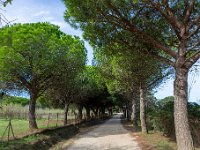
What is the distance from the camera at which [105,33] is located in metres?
14.0

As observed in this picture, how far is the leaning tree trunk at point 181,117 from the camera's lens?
11.7 metres

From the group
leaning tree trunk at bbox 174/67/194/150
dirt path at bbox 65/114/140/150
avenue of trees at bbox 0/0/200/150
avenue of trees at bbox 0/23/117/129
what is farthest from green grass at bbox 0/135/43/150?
leaning tree trunk at bbox 174/67/194/150

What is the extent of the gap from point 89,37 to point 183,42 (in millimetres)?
3978

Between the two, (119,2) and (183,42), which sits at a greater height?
(119,2)

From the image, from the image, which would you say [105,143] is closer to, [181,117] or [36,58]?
[36,58]

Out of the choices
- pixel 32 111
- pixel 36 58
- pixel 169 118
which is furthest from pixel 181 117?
pixel 32 111

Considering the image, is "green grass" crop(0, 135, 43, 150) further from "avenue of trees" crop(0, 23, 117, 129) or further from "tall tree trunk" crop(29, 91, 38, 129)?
"tall tree trunk" crop(29, 91, 38, 129)

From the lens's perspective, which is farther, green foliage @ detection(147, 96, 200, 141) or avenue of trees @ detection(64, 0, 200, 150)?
green foliage @ detection(147, 96, 200, 141)

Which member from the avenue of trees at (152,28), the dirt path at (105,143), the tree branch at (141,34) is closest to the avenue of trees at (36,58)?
the dirt path at (105,143)

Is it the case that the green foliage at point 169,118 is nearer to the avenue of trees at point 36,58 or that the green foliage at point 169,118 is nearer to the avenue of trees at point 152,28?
the avenue of trees at point 152,28

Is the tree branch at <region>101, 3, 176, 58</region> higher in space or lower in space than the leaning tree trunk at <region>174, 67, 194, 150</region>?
higher

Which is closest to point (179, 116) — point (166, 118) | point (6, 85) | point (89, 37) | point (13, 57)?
point (89, 37)

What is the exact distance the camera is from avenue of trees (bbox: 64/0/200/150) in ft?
39.4

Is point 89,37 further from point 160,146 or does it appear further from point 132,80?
point 132,80
